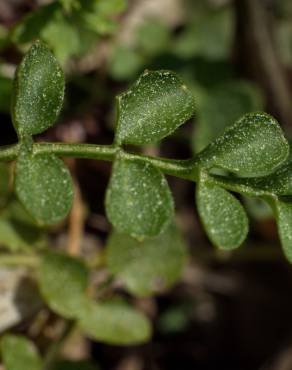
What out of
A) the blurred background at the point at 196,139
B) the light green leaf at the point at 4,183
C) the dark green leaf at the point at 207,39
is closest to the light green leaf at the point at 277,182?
the light green leaf at the point at 4,183

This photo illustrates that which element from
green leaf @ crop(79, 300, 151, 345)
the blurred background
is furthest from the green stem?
the blurred background

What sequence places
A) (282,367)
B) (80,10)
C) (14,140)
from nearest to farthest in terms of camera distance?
(80,10) < (14,140) < (282,367)

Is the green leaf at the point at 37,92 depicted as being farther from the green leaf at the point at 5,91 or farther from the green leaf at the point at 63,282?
the green leaf at the point at 63,282

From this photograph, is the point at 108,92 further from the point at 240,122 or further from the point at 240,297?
the point at 240,122

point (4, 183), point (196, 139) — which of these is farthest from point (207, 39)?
point (4, 183)

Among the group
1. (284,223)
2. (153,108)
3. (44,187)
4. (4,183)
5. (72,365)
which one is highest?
(153,108)

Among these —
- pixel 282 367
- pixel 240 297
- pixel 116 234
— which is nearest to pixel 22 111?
pixel 116 234

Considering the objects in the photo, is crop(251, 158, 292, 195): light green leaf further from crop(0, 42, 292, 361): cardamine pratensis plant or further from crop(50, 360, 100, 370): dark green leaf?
crop(50, 360, 100, 370): dark green leaf

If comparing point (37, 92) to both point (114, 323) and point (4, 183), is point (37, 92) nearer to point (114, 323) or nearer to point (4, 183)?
point (4, 183)
